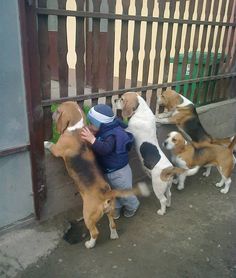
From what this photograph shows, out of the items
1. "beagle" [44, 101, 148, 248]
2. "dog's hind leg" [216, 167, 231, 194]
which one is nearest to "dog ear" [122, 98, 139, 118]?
"beagle" [44, 101, 148, 248]

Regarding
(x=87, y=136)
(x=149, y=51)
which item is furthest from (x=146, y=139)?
(x=149, y=51)

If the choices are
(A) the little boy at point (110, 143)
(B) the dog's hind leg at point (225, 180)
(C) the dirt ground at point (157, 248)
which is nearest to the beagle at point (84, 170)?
(A) the little boy at point (110, 143)

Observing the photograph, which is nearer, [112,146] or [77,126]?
[77,126]

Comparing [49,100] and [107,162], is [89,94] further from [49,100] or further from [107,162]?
[107,162]

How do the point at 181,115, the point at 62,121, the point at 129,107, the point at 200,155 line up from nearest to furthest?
the point at 62,121 → the point at 129,107 → the point at 200,155 → the point at 181,115

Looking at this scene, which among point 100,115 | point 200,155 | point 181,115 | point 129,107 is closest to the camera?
point 100,115

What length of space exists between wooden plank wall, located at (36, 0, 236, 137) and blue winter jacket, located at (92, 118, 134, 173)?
598mm

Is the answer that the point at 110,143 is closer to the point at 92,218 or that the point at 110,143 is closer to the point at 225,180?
the point at 92,218

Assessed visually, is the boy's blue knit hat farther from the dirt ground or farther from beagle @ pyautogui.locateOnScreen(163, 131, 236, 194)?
the dirt ground

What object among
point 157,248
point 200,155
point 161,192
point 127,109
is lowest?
point 157,248

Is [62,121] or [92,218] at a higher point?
[62,121]

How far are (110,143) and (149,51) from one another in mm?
1812

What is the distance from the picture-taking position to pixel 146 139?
384 centimetres

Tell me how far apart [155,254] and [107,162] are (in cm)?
109
